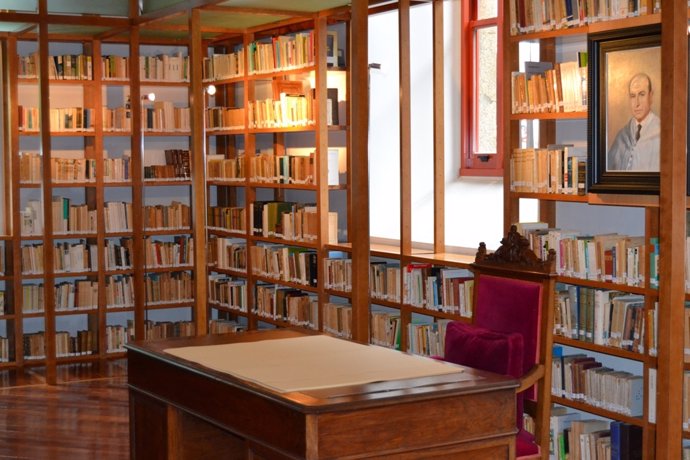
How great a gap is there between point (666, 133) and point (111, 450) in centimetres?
404

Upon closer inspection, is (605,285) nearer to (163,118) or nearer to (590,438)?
(590,438)

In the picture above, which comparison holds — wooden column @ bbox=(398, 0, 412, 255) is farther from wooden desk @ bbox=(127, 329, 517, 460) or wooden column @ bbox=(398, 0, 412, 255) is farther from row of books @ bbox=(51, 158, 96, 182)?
row of books @ bbox=(51, 158, 96, 182)

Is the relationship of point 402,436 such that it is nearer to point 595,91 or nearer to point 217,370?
point 217,370

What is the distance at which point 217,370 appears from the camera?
4484mm

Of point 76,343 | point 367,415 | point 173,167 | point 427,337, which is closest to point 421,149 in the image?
point 427,337

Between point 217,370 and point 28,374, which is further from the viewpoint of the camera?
point 28,374

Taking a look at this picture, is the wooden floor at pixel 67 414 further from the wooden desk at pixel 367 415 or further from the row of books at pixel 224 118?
the wooden desk at pixel 367 415

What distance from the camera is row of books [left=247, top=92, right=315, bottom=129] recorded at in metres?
8.84

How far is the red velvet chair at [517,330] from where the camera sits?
185 inches

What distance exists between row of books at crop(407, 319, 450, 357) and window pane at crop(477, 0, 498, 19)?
219cm

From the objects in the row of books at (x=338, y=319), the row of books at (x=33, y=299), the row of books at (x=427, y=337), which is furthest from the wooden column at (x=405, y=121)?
the row of books at (x=33, y=299)

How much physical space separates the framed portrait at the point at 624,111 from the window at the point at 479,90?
2.17 meters

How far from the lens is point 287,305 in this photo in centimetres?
927

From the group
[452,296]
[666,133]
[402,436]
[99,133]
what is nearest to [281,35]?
[99,133]
